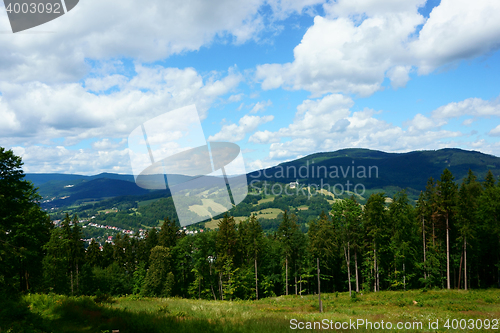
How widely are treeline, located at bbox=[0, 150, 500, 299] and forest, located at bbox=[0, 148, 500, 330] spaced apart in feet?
0.53

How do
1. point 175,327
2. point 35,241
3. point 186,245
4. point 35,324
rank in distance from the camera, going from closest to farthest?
1. point 35,324
2. point 175,327
3. point 35,241
4. point 186,245

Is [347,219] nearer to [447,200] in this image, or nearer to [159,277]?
[447,200]

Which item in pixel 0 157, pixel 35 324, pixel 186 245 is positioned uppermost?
pixel 0 157

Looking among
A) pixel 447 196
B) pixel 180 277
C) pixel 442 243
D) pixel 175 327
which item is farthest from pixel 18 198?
pixel 442 243

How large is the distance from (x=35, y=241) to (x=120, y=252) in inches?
1677

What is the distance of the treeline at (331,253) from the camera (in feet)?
122

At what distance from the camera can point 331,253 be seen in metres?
44.8

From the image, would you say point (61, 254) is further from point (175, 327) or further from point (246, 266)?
point (175, 327)

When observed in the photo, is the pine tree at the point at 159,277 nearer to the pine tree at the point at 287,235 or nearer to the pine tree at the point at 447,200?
the pine tree at the point at 287,235

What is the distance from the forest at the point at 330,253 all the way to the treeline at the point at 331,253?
16cm

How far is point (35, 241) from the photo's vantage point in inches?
999

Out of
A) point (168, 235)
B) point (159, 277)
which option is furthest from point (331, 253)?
point (168, 235)

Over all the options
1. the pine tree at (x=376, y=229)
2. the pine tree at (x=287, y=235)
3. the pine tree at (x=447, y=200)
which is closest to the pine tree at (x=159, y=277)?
the pine tree at (x=287, y=235)

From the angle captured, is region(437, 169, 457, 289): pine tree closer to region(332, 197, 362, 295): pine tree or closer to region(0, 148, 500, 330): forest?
region(0, 148, 500, 330): forest
